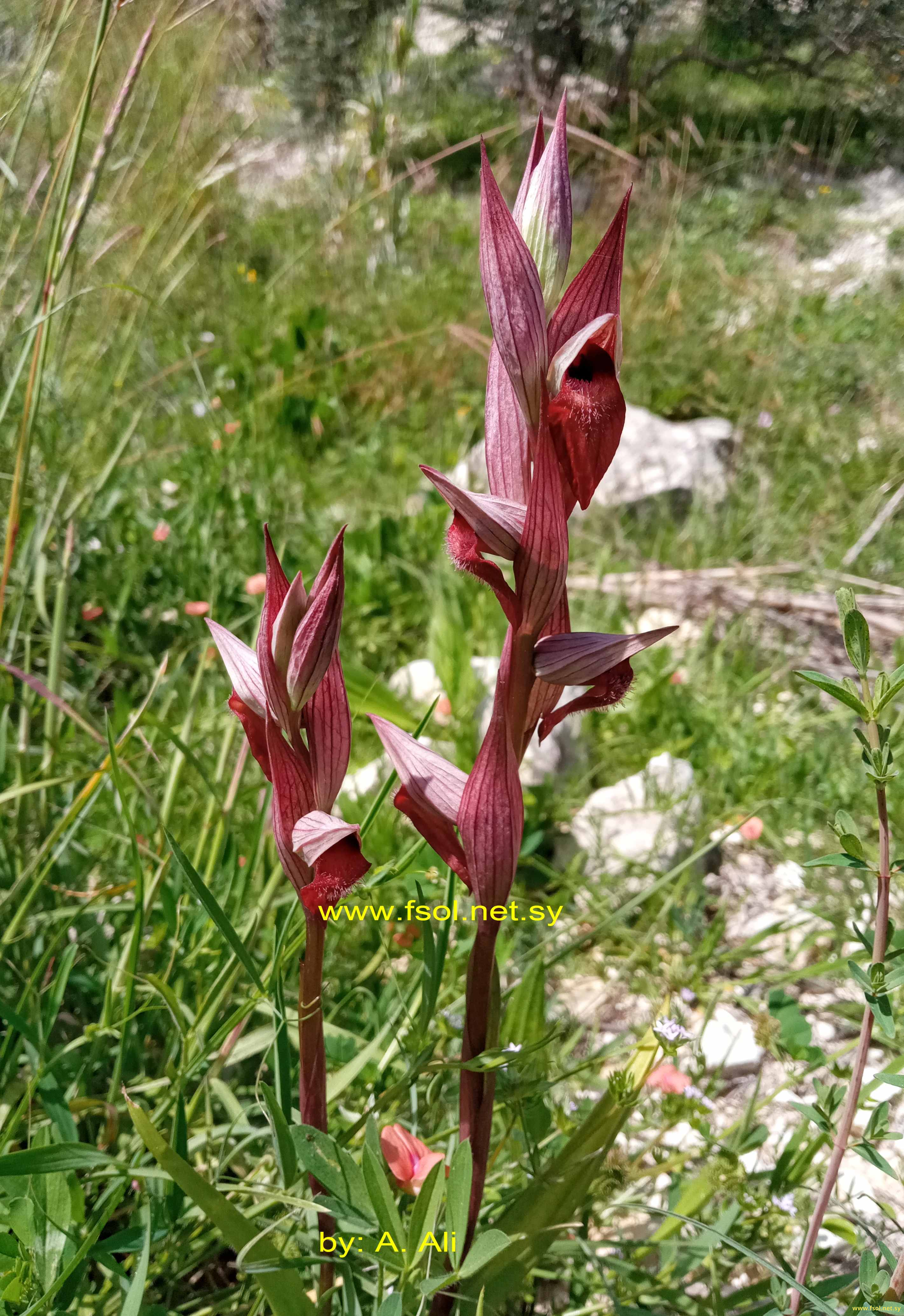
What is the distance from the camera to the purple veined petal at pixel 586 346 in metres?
0.51

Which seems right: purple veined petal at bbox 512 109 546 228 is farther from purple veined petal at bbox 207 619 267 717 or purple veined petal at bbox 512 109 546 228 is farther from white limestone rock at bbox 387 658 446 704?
white limestone rock at bbox 387 658 446 704

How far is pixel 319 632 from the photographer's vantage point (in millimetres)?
571

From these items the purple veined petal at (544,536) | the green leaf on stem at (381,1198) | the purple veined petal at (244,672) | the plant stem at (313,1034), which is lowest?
the green leaf on stem at (381,1198)

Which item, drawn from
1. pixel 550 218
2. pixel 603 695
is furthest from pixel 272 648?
pixel 550 218

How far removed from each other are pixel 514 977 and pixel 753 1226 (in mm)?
488

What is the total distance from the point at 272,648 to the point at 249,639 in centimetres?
152

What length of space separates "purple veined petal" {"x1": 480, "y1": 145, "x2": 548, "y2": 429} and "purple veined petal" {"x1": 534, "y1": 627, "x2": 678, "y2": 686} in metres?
0.16

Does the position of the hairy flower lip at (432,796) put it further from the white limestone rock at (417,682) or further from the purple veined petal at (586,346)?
the white limestone rock at (417,682)

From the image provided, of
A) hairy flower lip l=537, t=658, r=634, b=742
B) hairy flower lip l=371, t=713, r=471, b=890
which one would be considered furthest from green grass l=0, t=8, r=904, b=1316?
Answer: hairy flower lip l=537, t=658, r=634, b=742

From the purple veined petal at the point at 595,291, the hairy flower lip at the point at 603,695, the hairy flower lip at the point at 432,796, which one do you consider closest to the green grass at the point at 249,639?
the hairy flower lip at the point at 432,796

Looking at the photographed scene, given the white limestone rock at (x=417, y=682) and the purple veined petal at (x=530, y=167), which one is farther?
the white limestone rock at (x=417, y=682)

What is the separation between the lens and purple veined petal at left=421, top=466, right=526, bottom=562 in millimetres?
537


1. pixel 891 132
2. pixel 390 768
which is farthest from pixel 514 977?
pixel 891 132

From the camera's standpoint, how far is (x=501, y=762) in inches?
22.2
